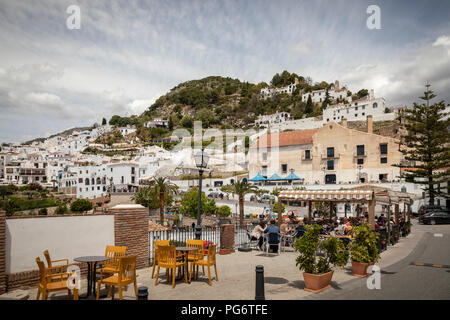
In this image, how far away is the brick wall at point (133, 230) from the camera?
816 centimetres

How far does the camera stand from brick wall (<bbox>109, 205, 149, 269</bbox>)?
816cm

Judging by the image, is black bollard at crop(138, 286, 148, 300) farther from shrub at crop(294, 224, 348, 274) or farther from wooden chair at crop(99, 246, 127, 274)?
shrub at crop(294, 224, 348, 274)

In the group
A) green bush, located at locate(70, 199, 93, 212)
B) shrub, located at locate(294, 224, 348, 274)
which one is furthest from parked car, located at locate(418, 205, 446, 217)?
green bush, located at locate(70, 199, 93, 212)

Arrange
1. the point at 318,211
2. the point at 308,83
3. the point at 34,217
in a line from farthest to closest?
the point at 308,83 → the point at 318,211 → the point at 34,217

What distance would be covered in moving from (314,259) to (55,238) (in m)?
5.81

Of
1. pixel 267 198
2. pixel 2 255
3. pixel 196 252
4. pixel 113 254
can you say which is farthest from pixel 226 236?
pixel 267 198

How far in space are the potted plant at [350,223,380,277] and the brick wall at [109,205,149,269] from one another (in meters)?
5.51

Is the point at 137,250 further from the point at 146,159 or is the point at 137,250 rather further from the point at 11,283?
the point at 146,159

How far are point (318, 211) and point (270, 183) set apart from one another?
821 inches

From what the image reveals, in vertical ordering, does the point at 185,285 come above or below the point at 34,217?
below

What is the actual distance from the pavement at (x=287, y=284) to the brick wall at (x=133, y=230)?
483 millimetres

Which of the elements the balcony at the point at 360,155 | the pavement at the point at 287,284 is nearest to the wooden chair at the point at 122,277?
the pavement at the point at 287,284
